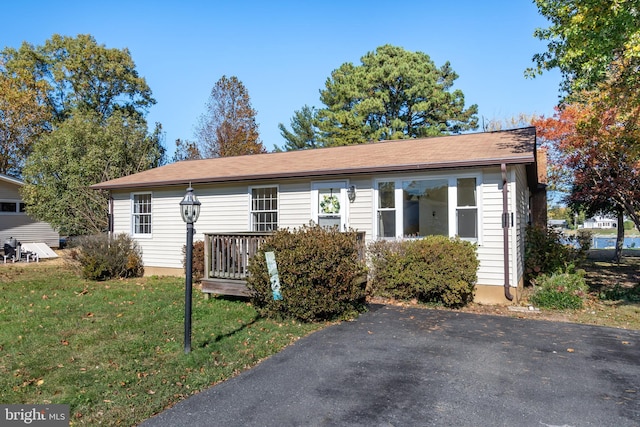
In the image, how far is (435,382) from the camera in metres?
4.15

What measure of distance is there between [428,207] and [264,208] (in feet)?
14.7

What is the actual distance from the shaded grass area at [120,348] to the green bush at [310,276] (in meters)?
0.32

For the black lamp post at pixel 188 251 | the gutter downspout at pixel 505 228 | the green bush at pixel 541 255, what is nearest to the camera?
the black lamp post at pixel 188 251

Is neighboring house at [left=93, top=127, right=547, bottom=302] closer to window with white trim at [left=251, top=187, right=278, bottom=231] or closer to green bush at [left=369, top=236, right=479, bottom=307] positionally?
window with white trim at [left=251, top=187, right=278, bottom=231]

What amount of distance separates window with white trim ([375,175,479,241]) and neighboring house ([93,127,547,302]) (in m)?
0.02

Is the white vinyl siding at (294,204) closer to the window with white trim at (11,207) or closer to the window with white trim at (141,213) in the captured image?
the window with white trim at (141,213)

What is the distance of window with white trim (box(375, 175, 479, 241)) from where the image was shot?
27.7ft

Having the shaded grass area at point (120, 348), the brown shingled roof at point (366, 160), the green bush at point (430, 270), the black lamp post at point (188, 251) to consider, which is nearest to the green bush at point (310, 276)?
the shaded grass area at point (120, 348)

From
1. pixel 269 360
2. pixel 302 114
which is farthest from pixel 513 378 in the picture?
pixel 302 114

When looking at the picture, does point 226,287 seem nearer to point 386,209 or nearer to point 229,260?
point 229,260

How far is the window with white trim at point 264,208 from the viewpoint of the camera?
10.9 meters

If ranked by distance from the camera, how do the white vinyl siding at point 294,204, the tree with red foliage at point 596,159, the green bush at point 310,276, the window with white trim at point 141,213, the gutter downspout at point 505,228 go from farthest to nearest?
the window with white trim at point 141,213 < the tree with red foliage at point 596,159 < the white vinyl siding at point 294,204 < the gutter downspout at point 505,228 < the green bush at point 310,276

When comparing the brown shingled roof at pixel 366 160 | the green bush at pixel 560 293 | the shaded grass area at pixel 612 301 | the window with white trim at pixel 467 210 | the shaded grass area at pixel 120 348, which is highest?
the brown shingled roof at pixel 366 160

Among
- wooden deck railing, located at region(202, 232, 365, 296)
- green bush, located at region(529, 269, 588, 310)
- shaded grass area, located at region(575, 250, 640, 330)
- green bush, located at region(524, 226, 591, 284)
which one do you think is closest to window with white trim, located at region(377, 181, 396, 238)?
wooden deck railing, located at region(202, 232, 365, 296)
